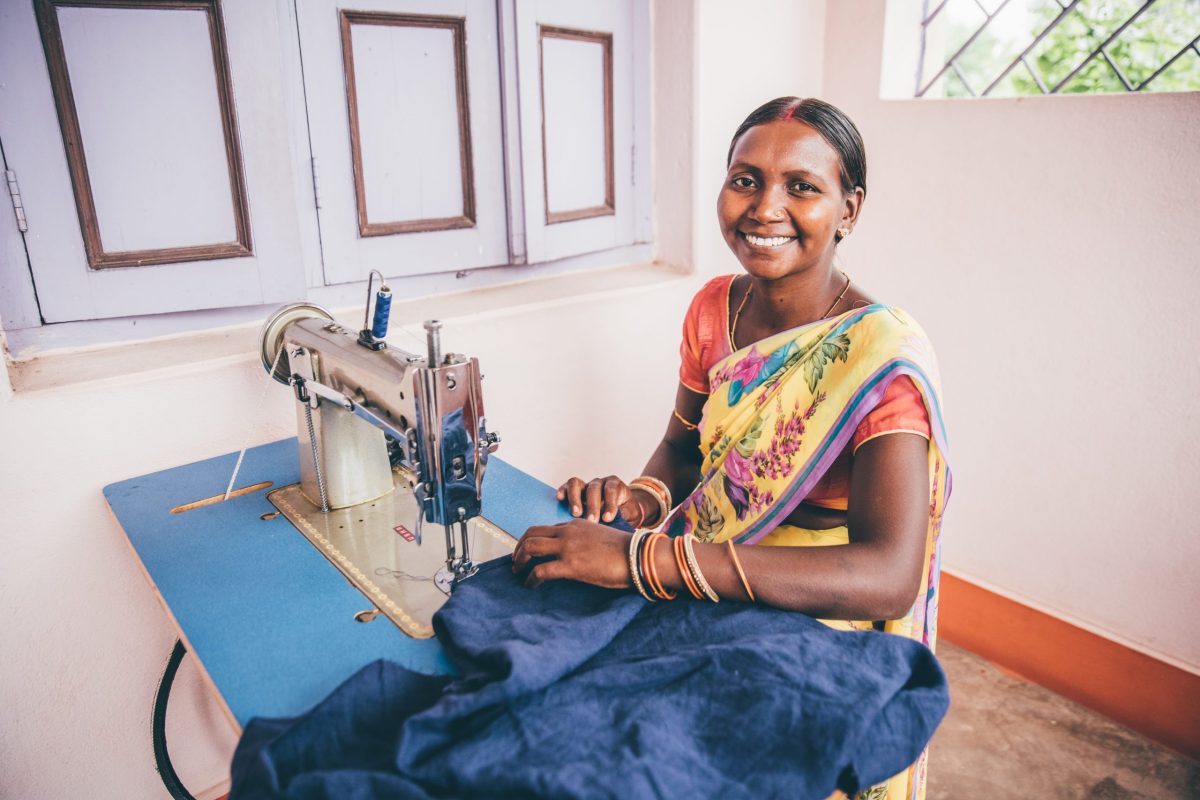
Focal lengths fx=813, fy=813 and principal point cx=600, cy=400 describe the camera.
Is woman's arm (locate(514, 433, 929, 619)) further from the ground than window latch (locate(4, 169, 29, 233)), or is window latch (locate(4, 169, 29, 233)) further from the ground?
window latch (locate(4, 169, 29, 233))

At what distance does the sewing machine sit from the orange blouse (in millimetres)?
546

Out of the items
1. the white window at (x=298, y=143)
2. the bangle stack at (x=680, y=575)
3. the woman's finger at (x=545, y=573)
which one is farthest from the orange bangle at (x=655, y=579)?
the white window at (x=298, y=143)

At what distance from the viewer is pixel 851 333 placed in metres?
1.31

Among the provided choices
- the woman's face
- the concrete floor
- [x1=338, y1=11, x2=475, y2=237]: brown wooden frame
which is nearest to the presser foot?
the woman's face

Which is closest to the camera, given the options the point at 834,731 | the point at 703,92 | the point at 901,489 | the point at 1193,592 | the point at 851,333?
the point at 834,731

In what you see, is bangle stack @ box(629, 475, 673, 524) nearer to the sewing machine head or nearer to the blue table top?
the blue table top

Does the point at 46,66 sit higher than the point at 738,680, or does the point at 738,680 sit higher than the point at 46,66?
the point at 46,66

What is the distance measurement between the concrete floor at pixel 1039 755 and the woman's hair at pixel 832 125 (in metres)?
1.56

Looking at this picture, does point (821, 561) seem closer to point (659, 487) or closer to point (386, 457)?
point (659, 487)

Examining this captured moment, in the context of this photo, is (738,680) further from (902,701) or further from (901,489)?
(901,489)

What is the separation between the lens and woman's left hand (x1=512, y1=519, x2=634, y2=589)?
42.4 inches

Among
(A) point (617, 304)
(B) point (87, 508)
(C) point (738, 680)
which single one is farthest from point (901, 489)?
(B) point (87, 508)

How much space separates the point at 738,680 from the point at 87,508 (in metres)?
1.22

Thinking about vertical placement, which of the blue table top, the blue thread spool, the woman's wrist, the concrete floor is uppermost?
the blue thread spool
